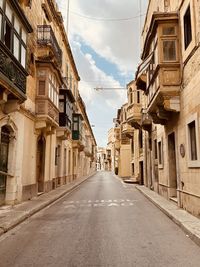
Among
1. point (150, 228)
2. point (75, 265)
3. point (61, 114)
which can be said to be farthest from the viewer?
point (61, 114)

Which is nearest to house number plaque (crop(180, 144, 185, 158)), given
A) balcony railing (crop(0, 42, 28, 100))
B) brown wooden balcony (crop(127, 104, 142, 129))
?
balcony railing (crop(0, 42, 28, 100))

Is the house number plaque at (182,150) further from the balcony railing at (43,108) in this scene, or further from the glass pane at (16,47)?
the balcony railing at (43,108)

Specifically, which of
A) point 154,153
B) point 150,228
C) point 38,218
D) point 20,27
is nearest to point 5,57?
point 20,27

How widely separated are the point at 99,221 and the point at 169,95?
564 cm

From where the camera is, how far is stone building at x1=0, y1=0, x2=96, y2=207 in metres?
10.6

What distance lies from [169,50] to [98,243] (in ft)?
27.5

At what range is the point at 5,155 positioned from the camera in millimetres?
12039

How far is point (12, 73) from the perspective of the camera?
33.9 ft

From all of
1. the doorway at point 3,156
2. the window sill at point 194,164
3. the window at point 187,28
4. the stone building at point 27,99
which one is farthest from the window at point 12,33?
the window sill at point 194,164

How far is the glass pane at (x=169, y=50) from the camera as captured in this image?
11.4 m

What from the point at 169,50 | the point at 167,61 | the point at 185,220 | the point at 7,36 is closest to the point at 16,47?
the point at 7,36

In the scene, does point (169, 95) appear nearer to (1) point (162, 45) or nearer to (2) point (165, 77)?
(2) point (165, 77)

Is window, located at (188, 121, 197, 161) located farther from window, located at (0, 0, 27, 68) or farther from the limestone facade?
window, located at (0, 0, 27, 68)

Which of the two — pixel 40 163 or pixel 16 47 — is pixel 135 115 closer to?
pixel 40 163
